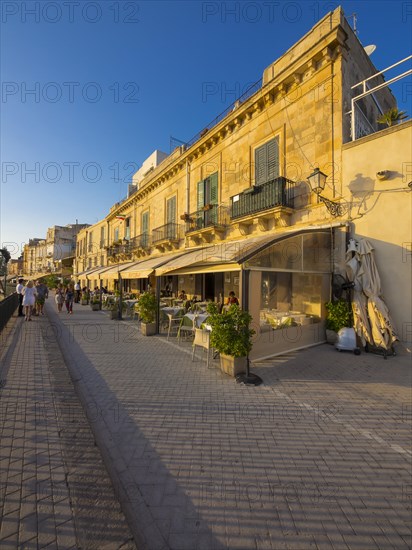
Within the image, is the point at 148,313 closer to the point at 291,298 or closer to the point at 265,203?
the point at 291,298

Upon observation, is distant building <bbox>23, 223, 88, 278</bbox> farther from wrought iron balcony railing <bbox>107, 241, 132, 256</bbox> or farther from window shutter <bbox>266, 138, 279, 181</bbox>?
window shutter <bbox>266, 138, 279, 181</bbox>

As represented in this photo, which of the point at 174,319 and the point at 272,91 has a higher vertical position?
the point at 272,91

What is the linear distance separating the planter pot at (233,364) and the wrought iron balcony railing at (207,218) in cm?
833

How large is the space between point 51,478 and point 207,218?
1285 centimetres

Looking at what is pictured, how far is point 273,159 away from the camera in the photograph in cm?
1132

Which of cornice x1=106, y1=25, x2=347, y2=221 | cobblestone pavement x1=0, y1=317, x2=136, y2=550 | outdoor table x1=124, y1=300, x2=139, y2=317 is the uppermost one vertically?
cornice x1=106, y1=25, x2=347, y2=221

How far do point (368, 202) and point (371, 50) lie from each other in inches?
328

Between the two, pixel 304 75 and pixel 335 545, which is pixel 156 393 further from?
pixel 304 75

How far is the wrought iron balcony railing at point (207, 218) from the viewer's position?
44.0 feet

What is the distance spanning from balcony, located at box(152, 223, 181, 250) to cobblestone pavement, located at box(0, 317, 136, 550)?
41.6 ft

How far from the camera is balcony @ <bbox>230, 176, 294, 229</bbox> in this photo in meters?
10.1

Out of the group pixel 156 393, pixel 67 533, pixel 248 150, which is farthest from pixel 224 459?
pixel 248 150

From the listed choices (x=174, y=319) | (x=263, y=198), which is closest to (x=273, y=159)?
(x=263, y=198)

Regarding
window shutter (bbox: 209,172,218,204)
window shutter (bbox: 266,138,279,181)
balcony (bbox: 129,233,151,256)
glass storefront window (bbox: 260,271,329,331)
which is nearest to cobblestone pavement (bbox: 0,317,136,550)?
glass storefront window (bbox: 260,271,329,331)
